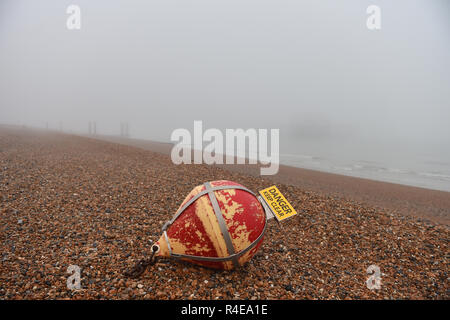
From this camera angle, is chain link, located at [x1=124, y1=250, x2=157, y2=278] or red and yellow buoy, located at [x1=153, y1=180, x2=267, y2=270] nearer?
red and yellow buoy, located at [x1=153, y1=180, x2=267, y2=270]

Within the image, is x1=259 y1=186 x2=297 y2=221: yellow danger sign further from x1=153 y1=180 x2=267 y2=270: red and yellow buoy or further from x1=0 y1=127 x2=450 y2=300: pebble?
x1=0 y1=127 x2=450 y2=300: pebble

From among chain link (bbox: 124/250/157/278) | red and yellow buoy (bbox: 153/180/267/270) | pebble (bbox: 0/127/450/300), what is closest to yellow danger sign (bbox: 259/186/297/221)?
red and yellow buoy (bbox: 153/180/267/270)

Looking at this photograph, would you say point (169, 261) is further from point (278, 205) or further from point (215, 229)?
point (278, 205)

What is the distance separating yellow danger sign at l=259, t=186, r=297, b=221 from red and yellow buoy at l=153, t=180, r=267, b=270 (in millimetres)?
389

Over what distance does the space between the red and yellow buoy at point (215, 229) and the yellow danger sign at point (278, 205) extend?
0.39 meters

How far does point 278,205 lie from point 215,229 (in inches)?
50.0

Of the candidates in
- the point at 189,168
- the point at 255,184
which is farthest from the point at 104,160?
the point at 255,184

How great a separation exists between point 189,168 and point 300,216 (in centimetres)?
611

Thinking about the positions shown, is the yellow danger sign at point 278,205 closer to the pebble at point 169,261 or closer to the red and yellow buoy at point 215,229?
the red and yellow buoy at point 215,229

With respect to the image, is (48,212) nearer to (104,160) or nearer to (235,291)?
(235,291)

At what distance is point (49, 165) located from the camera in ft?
30.3

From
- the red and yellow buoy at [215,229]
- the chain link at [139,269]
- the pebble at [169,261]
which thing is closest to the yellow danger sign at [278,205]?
the red and yellow buoy at [215,229]

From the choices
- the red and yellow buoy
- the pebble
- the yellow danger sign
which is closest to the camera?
the red and yellow buoy

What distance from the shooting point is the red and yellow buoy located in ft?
9.84
